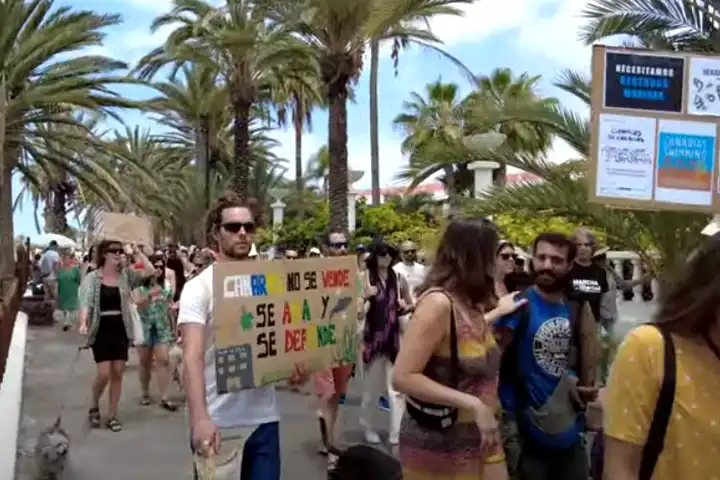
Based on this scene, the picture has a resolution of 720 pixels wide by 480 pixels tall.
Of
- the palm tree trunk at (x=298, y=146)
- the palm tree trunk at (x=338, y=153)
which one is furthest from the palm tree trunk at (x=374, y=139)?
the palm tree trunk at (x=338, y=153)

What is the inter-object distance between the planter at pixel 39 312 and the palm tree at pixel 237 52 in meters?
7.52

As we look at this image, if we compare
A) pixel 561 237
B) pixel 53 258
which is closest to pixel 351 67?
pixel 53 258

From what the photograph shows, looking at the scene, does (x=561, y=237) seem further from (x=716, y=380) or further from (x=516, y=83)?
(x=516, y=83)

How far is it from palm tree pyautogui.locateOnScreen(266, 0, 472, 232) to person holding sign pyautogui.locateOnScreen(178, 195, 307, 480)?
14.8 meters

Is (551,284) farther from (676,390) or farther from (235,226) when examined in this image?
(676,390)

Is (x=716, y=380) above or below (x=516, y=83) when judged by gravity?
below

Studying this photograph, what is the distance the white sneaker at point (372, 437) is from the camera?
807 centimetres

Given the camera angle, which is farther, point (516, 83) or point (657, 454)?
point (516, 83)

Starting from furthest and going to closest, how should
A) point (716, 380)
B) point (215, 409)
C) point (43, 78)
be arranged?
1. point (43, 78)
2. point (215, 409)
3. point (716, 380)

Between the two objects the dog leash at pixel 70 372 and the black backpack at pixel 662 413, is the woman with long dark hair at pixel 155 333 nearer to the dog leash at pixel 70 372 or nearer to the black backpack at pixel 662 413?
the dog leash at pixel 70 372

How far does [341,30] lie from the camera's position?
786 inches

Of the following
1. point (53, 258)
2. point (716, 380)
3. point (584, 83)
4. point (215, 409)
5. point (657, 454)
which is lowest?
point (53, 258)

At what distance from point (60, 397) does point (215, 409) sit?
7534 millimetres

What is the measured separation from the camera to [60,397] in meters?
11.0
